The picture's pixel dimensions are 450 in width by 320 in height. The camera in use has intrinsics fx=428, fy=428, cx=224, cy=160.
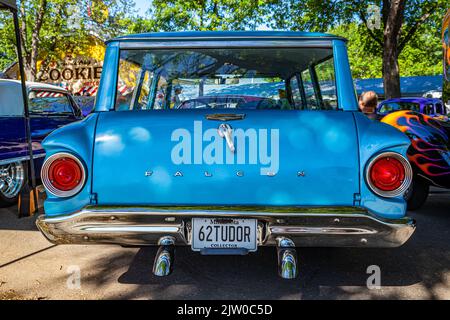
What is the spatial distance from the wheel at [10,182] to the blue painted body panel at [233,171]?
3.67 m

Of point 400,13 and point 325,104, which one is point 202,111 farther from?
point 400,13

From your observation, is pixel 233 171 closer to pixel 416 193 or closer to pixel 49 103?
pixel 416 193

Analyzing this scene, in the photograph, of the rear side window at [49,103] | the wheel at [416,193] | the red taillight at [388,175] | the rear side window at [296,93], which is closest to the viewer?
the red taillight at [388,175]

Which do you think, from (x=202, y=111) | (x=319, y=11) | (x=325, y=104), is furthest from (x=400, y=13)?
(x=202, y=111)

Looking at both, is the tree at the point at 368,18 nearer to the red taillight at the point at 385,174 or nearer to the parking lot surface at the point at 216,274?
the parking lot surface at the point at 216,274

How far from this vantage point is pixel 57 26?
1889 centimetres

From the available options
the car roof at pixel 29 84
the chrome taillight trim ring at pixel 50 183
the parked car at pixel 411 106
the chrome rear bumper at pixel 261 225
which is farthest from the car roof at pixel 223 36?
the parked car at pixel 411 106

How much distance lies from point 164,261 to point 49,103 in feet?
18.3

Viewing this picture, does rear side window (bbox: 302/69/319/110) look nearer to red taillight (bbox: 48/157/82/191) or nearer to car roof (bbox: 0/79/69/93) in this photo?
red taillight (bbox: 48/157/82/191)

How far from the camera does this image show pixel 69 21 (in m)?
18.9

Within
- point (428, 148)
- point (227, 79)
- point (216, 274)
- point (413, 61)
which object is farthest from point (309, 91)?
point (413, 61)

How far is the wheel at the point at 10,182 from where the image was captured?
5867 mm

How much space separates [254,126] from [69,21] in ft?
61.1

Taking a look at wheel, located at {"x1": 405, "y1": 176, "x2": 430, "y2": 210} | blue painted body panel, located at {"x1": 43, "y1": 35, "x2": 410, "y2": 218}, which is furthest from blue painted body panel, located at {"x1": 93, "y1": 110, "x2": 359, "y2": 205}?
wheel, located at {"x1": 405, "y1": 176, "x2": 430, "y2": 210}
